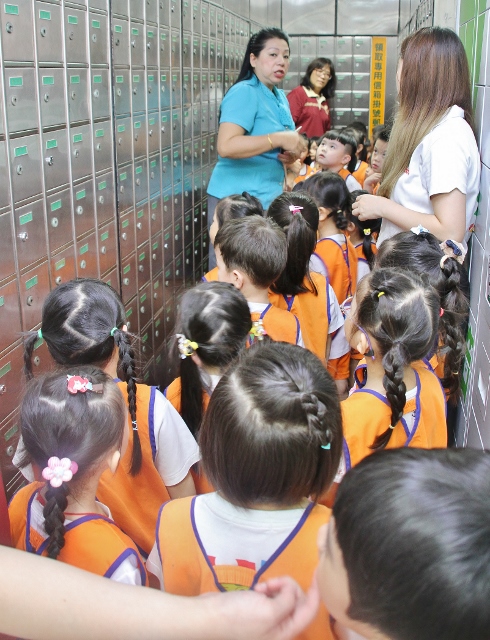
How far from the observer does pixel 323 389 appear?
1177mm

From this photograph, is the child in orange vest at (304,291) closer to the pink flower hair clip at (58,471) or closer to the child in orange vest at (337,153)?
the pink flower hair clip at (58,471)

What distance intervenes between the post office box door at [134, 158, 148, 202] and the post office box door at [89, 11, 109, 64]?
508mm

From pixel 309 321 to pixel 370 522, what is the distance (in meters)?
1.84

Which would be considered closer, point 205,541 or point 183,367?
point 205,541

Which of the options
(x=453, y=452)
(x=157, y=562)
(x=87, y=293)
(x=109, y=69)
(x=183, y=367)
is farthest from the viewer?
(x=109, y=69)

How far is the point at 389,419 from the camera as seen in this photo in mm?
1549

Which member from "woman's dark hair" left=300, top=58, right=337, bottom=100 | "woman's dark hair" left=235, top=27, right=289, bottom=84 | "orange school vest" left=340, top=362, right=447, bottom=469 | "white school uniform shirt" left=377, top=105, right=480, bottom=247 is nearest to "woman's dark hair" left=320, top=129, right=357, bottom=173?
"woman's dark hair" left=235, top=27, right=289, bottom=84

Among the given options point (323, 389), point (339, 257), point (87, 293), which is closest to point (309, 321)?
point (339, 257)

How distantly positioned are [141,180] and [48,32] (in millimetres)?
994

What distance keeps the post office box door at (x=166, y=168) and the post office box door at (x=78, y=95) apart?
38.3 inches

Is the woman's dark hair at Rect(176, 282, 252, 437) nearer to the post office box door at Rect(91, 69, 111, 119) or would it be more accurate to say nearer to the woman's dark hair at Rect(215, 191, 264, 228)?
the post office box door at Rect(91, 69, 111, 119)

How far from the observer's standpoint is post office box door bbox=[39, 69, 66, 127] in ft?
6.23

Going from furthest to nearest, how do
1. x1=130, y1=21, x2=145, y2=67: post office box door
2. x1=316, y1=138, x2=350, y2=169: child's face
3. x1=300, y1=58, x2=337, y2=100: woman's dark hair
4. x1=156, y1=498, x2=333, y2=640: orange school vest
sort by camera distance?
x1=300, y1=58, x2=337, y2=100: woman's dark hair → x1=316, y1=138, x2=350, y2=169: child's face → x1=130, y1=21, x2=145, y2=67: post office box door → x1=156, y1=498, x2=333, y2=640: orange school vest

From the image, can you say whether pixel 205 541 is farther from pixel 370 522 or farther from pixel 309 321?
pixel 309 321
